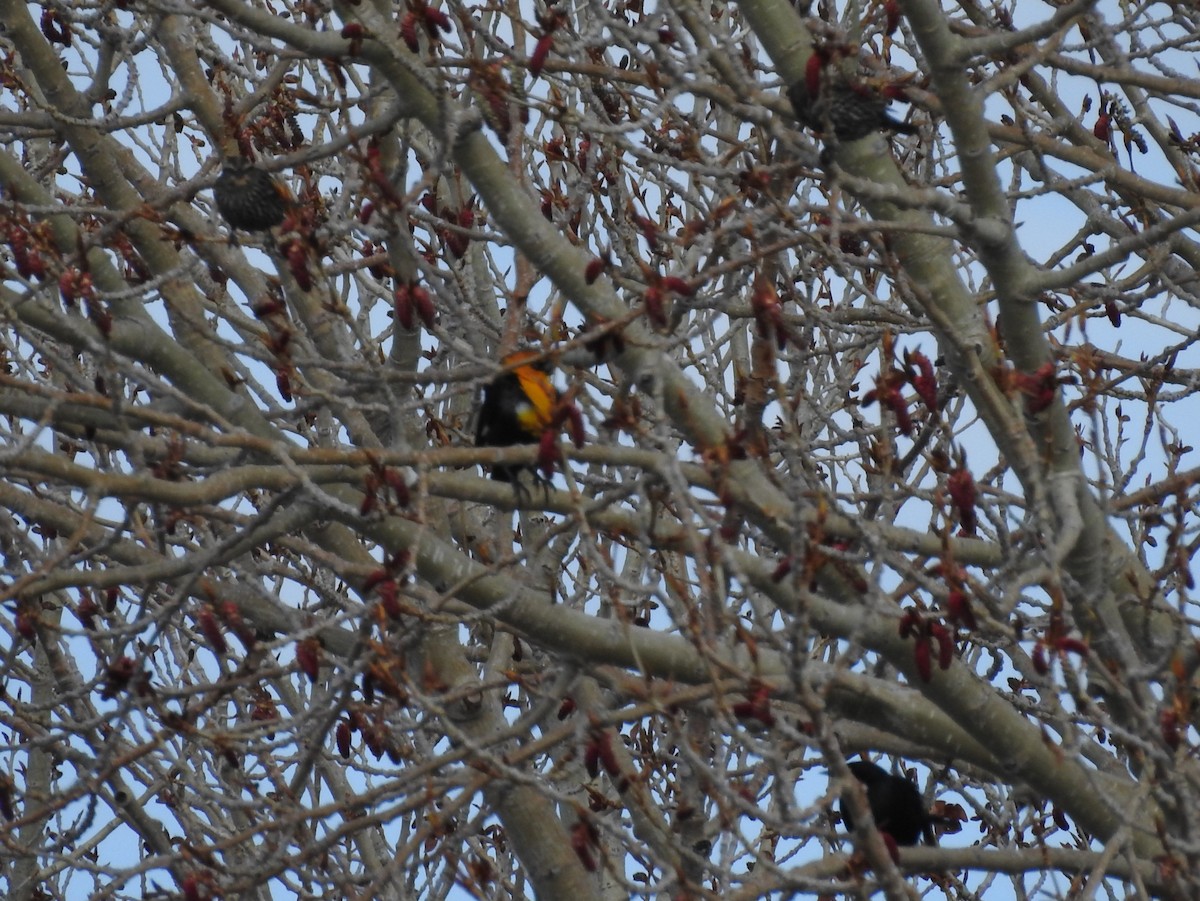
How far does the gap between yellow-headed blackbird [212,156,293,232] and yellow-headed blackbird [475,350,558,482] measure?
2.72 ft

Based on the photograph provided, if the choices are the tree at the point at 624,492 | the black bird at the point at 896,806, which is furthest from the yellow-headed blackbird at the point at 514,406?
the black bird at the point at 896,806

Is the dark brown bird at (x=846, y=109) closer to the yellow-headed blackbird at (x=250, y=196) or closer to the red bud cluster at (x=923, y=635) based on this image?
the red bud cluster at (x=923, y=635)

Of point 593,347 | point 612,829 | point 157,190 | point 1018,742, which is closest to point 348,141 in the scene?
point 593,347

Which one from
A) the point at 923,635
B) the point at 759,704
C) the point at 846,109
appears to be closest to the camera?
the point at 759,704

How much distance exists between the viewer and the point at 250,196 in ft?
14.0

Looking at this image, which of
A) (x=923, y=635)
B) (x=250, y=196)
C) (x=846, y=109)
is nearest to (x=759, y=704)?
(x=923, y=635)

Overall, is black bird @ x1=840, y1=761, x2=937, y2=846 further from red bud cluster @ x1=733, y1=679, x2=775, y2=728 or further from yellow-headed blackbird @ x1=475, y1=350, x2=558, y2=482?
red bud cluster @ x1=733, y1=679, x2=775, y2=728

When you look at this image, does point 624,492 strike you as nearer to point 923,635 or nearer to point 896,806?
point 923,635

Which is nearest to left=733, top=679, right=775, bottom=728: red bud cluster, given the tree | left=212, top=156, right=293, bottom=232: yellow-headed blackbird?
the tree

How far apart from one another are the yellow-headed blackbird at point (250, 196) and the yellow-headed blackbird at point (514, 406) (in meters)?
0.83

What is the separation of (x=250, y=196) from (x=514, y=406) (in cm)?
100

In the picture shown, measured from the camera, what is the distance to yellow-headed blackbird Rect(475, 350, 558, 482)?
4.03m

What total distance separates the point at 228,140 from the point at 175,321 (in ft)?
2.38

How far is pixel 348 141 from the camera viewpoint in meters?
4.13
